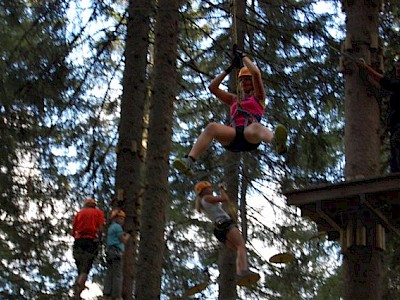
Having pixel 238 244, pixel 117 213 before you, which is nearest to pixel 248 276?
pixel 238 244

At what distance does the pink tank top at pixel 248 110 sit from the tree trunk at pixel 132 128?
2.68 metres

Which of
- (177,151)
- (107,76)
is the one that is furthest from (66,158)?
(177,151)

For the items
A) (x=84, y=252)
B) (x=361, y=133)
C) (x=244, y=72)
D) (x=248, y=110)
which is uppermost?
(x=244, y=72)

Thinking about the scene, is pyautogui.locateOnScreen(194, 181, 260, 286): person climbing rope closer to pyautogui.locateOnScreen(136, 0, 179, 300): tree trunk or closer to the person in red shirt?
pyautogui.locateOnScreen(136, 0, 179, 300): tree trunk

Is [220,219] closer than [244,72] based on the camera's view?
No

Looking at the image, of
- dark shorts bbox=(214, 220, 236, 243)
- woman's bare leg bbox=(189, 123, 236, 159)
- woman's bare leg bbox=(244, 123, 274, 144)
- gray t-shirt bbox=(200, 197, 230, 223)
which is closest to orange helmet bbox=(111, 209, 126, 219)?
gray t-shirt bbox=(200, 197, 230, 223)

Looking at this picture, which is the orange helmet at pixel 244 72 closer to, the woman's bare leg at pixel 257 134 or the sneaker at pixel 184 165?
the woman's bare leg at pixel 257 134

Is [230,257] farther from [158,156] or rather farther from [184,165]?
[184,165]

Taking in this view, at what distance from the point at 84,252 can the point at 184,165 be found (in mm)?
3102

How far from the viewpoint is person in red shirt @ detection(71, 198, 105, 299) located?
1052 cm

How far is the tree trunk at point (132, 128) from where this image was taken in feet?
34.6

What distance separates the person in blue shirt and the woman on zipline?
2.18 metres

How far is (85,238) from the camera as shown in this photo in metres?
10.6

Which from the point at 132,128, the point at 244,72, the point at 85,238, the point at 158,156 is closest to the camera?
the point at 244,72
